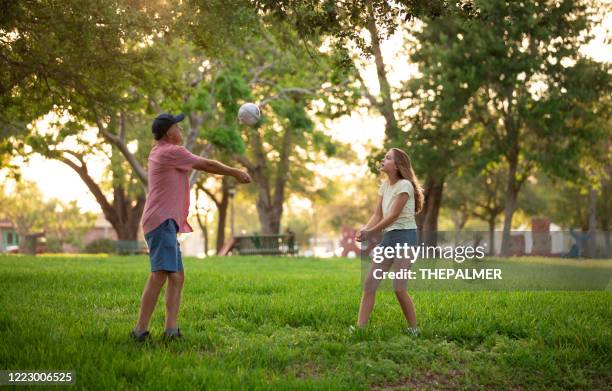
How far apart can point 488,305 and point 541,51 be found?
67.1ft

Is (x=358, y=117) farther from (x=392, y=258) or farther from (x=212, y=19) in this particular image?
(x=392, y=258)

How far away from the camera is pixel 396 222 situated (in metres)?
7.22

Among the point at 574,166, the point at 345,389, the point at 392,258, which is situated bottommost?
the point at 345,389

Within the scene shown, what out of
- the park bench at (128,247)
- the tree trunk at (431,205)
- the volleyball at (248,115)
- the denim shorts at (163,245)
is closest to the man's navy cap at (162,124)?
the denim shorts at (163,245)

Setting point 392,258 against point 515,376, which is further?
point 392,258

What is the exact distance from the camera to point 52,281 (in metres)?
12.6

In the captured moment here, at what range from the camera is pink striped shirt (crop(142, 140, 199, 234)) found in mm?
6668

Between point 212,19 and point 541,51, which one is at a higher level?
point 541,51

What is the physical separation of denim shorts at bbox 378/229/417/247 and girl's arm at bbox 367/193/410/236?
11cm

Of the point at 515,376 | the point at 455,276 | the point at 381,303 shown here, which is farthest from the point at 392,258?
the point at 455,276

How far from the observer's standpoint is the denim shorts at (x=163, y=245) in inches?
261

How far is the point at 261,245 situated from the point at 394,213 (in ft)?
86.3

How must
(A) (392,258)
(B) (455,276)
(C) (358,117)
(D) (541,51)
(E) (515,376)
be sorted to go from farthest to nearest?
1. (C) (358,117)
2. (D) (541,51)
3. (B) (455,276)
4. (A) (392,258)
5. (E) (515,376)

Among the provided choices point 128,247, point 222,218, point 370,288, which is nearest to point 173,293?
point 370,288
